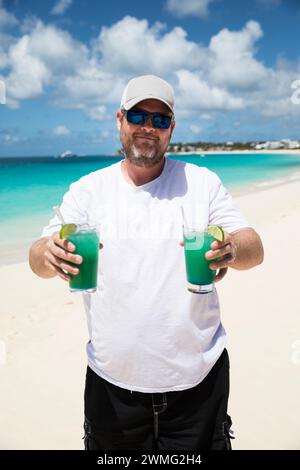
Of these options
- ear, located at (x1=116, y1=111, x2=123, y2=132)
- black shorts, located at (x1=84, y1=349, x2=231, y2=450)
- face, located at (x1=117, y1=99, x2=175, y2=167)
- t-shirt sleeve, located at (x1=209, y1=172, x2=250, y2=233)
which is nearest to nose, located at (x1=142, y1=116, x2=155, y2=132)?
face, located at (x1=117, y1=99, x2=175, y2=167)

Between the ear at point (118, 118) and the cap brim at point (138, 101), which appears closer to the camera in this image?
the cap brim at point (138, 101)

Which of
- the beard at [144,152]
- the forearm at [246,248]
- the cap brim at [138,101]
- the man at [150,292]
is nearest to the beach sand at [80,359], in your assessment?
the man at [150,292]

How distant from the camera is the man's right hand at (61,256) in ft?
5.91

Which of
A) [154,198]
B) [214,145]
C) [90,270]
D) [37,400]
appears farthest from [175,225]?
[214,145]

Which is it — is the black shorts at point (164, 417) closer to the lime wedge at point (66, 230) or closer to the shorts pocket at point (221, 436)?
the shorts pocket at point (221, 436)

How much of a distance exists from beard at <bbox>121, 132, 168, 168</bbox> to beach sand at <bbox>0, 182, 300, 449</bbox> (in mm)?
2398

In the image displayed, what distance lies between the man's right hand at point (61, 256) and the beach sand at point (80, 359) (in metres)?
2.15

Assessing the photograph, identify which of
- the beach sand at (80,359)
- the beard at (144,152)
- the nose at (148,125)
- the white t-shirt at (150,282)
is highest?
the nose at (148,125)

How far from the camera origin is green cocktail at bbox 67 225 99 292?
1919mm

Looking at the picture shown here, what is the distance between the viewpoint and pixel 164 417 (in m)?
2.05

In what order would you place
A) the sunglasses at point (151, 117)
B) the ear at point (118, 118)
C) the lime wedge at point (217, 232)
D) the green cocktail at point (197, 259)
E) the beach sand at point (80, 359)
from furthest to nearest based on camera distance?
the beach sand at point (80, 359) → the ear at point (118, 118) → the sunglasses at point (151, 117) → the green cocktail at point (197, 259) → the lime wedge at point (217, 232)

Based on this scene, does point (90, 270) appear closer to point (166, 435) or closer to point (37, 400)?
point (166, 435)

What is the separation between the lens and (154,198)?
80.8 inches
